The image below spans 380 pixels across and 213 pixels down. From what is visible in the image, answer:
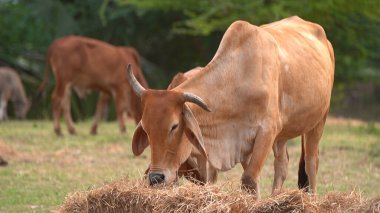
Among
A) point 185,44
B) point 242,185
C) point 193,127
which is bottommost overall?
point 185,44

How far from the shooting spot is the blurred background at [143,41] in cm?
2409

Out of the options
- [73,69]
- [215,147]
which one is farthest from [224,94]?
[73,69]

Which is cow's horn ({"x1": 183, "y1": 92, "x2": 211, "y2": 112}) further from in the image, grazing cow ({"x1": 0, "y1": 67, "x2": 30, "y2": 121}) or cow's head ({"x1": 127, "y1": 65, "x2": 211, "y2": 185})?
grazing cow ({"x1": 0, "y1": 67, "x2": 30, "y2": 121})

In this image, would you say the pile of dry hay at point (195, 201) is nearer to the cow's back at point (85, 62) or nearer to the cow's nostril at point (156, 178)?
the cow's nostril at point (156, 178)

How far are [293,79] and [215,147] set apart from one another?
1156 mm

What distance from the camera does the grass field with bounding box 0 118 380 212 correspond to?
11.0m

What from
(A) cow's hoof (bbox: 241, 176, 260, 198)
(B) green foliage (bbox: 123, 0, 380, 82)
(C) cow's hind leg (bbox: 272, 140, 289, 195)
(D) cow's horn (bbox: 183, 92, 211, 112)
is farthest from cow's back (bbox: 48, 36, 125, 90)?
(D) cow's horn (bbox: 183, 92, 211, 112)

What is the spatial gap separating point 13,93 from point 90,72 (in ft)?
19.4

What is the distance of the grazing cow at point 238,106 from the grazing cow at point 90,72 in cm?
898

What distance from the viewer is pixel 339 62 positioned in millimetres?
24500

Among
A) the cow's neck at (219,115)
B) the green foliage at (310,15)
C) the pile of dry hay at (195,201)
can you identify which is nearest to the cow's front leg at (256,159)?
the cow's neck at (219,115)

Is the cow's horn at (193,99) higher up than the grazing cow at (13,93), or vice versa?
the cow's horn at (193,99)

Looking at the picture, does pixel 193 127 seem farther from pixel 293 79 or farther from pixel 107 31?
pixel 107 31

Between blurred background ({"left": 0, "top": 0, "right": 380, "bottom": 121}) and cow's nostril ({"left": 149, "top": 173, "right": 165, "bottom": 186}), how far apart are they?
540 inches
